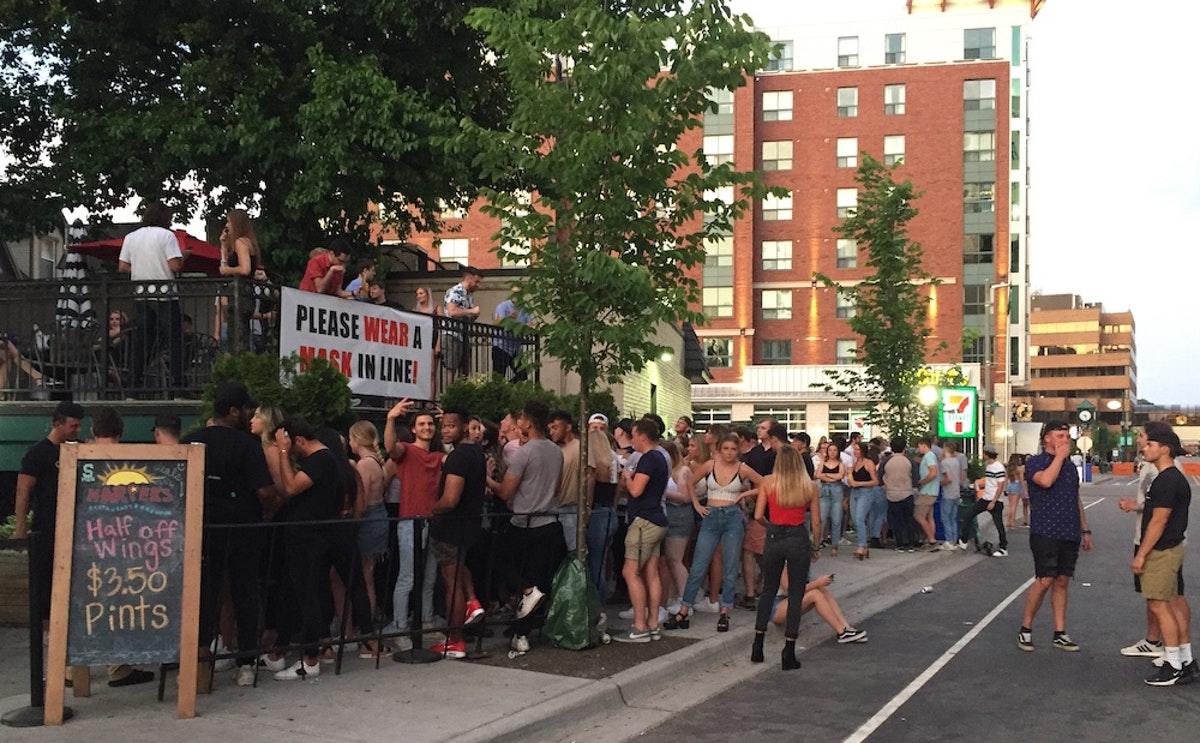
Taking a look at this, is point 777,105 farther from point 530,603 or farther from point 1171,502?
point 530,603

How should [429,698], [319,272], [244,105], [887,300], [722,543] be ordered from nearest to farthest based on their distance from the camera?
[429,698] < [722,543] < [319,272] < [244,105] < [887,300]

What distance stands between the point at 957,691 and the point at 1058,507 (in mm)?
2329

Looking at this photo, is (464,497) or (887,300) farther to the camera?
(887,300)

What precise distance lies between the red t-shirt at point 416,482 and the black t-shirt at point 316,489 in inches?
40.7

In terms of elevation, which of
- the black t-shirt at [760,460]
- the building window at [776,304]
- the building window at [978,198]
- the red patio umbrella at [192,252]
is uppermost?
the building window at [978,198]

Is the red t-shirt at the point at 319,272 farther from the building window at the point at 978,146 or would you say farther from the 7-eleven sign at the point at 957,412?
the building window at the point at 978,146

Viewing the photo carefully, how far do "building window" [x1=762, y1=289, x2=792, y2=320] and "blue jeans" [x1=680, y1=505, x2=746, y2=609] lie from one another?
175ft

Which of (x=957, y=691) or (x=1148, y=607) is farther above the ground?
(x=1148, y=607)

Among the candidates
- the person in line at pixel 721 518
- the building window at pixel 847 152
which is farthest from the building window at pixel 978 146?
the person in line at pixel 721 518

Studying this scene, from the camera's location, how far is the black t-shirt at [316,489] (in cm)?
792

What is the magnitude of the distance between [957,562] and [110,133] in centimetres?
1520

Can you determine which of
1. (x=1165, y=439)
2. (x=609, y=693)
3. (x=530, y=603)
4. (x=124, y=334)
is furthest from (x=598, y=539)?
(x=124, y=334)

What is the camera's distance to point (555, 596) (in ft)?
30.5

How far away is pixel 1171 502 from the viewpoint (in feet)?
28.9
